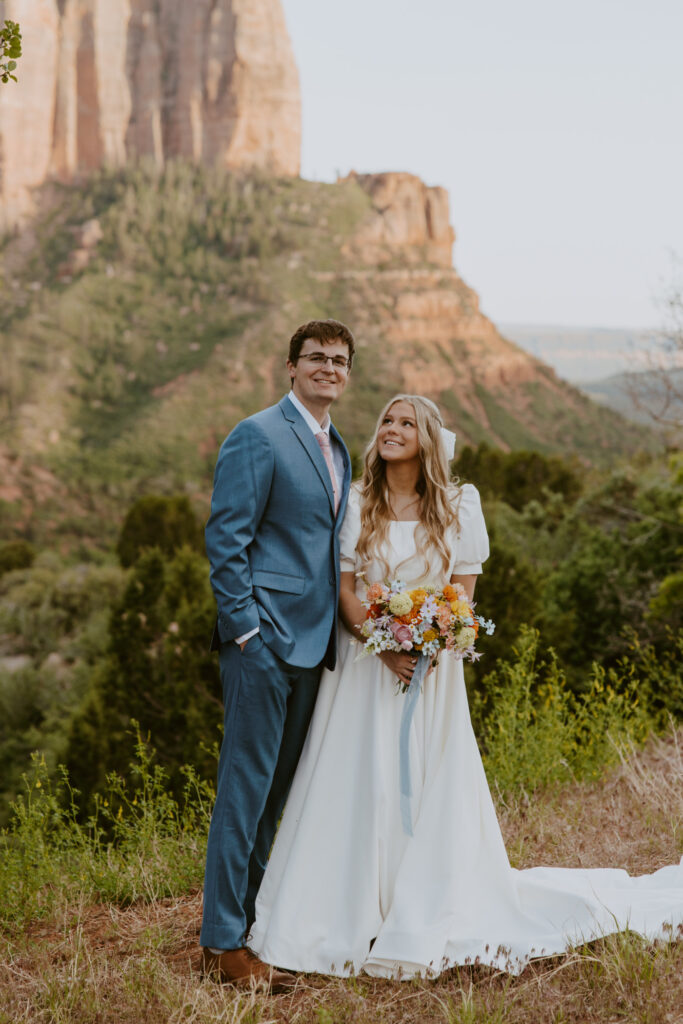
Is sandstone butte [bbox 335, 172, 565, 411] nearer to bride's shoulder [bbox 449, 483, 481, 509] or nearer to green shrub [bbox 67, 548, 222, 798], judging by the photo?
green shrub [bbox 67, 548, 222, 798]

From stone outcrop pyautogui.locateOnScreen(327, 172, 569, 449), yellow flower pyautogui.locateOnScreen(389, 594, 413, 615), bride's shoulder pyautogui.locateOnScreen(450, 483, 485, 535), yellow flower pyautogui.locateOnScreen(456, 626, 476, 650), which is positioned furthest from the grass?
stone outcrop pyautogui.locateOnScreen(327, 172, 569, 449)

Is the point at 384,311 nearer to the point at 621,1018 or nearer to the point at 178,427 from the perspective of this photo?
the point at 178,427

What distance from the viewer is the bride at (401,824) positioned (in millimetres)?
3277

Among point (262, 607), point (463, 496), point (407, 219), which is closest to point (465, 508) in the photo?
point (463, 496)

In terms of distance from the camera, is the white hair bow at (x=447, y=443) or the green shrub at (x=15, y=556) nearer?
the white hair bow at (x=447, y=443)

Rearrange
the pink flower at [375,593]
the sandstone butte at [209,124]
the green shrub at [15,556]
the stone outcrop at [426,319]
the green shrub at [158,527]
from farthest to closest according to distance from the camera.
→ 1. the sandstone butte at [209,124]
2. the stone outcrop at [426,319]
3. the green shrub at [15,556]
4. the green shrub at [158,527]
5. the pink flower at [375,593]

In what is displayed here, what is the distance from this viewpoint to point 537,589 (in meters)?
20.0

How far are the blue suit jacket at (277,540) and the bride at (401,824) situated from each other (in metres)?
0.15

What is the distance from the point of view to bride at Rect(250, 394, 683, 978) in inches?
129

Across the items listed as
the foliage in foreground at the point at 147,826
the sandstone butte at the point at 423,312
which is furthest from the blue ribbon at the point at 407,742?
the sandstone butte at the point at 423,312

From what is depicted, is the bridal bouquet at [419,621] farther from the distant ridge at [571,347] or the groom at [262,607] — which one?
the distant ridge at [571,347]

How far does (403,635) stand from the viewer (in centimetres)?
323

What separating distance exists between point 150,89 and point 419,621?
123429 mm

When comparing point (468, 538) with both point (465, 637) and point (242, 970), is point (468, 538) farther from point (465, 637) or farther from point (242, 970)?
point (242, 970)
